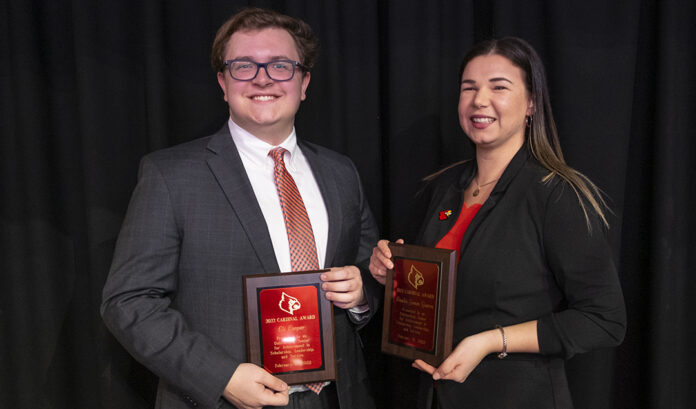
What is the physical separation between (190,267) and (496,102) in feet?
3.72

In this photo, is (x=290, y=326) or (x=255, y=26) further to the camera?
(x=255, y=26)

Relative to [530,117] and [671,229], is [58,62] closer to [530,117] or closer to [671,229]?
[530,117]

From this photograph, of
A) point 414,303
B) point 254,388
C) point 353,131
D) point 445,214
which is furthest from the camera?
point 353,131

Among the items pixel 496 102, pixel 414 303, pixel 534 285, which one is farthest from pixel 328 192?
pixel 534 285

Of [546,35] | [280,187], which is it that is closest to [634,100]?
[546,35]

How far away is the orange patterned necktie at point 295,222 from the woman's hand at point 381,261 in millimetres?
210

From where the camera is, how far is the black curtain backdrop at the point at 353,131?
81.0 inches

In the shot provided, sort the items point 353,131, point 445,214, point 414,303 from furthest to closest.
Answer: point 353,131 → point 445,214 → point 414,303

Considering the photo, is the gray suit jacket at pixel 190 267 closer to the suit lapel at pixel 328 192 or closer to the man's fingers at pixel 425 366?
the suit lapel at pixel 328 192

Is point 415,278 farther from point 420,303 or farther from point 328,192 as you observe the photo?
point 328,192

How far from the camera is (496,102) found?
1.64 meters

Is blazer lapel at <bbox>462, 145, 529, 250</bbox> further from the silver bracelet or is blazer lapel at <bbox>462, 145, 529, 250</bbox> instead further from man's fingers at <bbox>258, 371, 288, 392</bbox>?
man's fingers at <bbox>258, 371, 288, 392</bbox>

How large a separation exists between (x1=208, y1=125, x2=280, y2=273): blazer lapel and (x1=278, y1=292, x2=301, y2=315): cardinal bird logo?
0.15 m

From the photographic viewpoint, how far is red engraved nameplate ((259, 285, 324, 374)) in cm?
145
